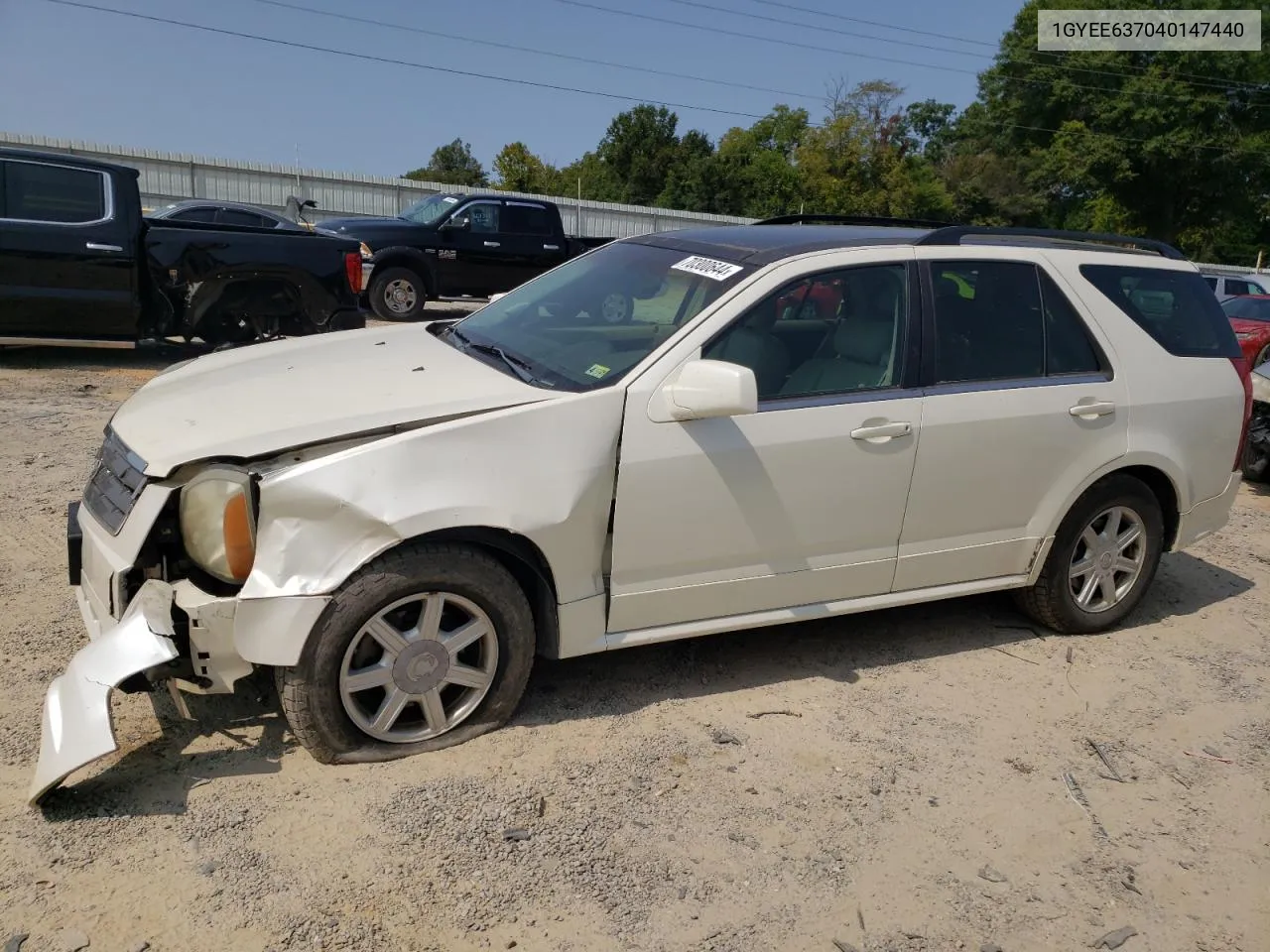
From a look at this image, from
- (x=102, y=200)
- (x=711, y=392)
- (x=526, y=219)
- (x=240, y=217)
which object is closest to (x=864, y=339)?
(x=711, y=392)

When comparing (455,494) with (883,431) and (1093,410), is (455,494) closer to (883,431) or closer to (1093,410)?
(883,431)

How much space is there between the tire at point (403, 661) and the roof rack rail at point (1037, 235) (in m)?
2.36

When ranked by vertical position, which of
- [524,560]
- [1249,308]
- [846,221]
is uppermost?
[846,221]

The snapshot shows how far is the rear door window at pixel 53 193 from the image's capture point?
9.14m

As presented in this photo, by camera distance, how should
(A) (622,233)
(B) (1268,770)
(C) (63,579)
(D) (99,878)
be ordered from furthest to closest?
(A) (622,233)
(C) (63,579)
(B) (1268,770)
(D) (99,878)

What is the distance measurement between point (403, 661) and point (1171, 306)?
4.01 meters

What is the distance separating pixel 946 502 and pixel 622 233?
2614 cm

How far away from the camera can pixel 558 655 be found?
3.64 metres

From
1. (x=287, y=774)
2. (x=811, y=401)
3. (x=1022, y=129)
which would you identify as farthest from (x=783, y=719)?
(x=1022, y=129)

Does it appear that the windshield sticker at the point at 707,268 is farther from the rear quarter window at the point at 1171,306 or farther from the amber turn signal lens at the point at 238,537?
the amber turn signal lens at the point at 238,537

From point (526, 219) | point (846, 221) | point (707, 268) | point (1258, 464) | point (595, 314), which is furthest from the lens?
point (526, 219)

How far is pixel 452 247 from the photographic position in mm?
15594

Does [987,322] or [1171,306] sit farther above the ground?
[1171,306]

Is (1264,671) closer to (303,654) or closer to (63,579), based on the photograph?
(303,654)
